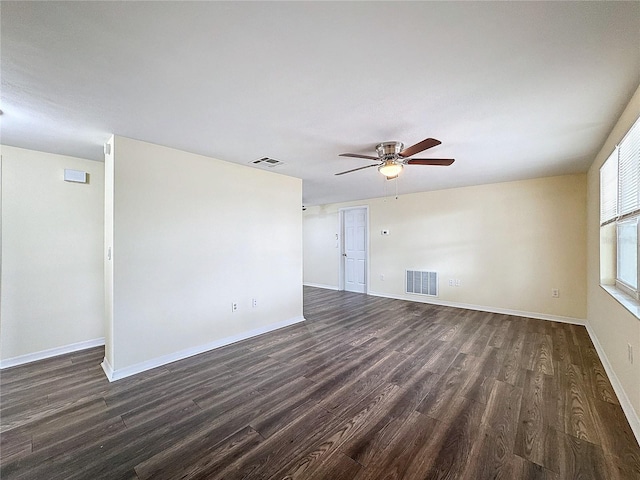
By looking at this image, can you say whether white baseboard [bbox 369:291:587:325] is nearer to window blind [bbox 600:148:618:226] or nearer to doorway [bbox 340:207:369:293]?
doorway [bbox 340:207:369:293]

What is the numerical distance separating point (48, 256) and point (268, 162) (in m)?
2.82

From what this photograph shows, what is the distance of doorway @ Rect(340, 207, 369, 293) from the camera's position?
21.1 feet

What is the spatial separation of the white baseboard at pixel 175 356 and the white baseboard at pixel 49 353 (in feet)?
2.47

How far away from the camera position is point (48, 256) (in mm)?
2988

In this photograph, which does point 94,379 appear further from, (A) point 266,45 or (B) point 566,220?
(B) point 566,220

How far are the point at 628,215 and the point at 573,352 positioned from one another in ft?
5.91

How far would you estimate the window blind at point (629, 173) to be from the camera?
1.83 m

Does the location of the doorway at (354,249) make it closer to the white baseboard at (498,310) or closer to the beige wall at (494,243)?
the beige wall at (494,243)

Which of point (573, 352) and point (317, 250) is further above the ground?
point (317, 250)

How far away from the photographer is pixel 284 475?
4.69ft

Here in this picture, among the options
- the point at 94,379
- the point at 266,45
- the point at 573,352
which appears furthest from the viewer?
the point at 573,352

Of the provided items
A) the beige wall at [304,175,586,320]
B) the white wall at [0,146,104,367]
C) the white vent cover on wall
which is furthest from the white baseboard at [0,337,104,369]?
the white vent cover on wall

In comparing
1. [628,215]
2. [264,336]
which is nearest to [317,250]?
[264,336]

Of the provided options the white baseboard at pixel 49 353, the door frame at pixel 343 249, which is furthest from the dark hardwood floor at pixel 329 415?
the door frame at pixel 343 249
